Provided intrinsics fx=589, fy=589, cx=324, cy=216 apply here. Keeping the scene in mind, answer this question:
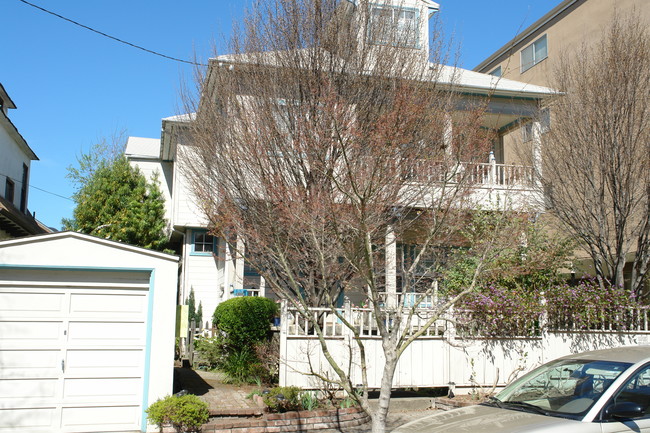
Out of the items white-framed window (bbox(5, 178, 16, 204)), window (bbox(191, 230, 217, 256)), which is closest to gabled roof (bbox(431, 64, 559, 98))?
window (bbox(191, 230, 217, 256))

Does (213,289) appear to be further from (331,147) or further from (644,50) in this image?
(644,50)

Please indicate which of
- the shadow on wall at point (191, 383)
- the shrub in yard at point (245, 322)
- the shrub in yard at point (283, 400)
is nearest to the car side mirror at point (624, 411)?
the shrub in yard at point (283, 400)

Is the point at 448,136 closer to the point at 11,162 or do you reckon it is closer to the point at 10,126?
the point at 10,126

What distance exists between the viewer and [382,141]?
28.3 feet

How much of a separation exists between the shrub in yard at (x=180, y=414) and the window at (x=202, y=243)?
9925 millimetres

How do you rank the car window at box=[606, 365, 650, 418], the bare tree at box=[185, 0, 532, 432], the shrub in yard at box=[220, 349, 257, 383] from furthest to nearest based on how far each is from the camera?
1. the shrub in yard at box=[220, 349, 257, 383]
2. the bare tree at box=[185, 0, 532, 432]
3. the car window at box=[606, 365, 650, 418]

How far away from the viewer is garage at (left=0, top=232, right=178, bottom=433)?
8.45 metres

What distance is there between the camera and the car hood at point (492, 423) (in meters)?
4.88

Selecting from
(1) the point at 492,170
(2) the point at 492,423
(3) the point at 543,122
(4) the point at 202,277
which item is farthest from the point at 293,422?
(4) the point at 202,277

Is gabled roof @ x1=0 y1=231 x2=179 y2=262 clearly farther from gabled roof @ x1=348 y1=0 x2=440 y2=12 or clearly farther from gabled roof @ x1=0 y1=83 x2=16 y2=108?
gabled roof @ x1=0 y1=83 x2=16 y2=108

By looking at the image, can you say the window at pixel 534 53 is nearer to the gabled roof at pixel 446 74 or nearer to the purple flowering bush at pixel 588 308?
the gabled roof at pixel 446 74

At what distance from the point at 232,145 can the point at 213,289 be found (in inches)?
298

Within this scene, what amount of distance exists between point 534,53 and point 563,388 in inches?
728

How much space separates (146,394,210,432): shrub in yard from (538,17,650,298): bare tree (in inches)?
352
